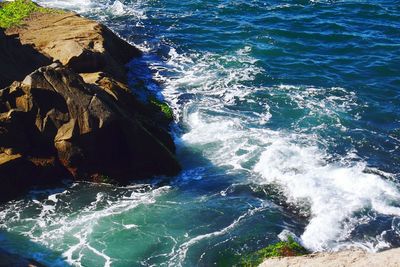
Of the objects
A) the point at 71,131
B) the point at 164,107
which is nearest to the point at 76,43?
the point at 164,107

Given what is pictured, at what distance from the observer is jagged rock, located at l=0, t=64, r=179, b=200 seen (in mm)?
20391

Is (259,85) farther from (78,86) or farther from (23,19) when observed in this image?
(23,19)

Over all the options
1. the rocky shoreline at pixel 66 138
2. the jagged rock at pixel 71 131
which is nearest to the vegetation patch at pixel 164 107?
the rocky shoreline at pixel 66 138

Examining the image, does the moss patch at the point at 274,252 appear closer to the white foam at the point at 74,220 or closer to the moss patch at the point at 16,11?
the white foam at the point at 74,220

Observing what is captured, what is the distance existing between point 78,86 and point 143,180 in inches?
206

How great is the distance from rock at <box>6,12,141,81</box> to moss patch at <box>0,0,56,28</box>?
2.57ft

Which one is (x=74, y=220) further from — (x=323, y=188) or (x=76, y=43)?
(x=76, y=43)

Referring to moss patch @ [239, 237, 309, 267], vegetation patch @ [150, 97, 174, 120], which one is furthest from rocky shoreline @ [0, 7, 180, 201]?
moss patch @ [239, 237, 309, 267]

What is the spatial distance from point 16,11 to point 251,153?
22366 millimetres

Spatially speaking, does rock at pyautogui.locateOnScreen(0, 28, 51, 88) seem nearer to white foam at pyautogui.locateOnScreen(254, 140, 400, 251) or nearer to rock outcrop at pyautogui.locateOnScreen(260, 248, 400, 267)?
white foam at pyautogui.locateOnScreen(254, 140, 400, 251)

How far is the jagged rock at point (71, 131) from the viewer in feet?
66.9

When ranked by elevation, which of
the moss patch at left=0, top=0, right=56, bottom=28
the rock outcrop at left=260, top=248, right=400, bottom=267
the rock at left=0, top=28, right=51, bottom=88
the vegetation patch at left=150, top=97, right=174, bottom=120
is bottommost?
the rock outcrop at left=260, top=248, right=400, bottom=267

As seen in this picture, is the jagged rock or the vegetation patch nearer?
the jagged rock

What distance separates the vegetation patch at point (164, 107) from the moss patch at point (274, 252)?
1129 cm
